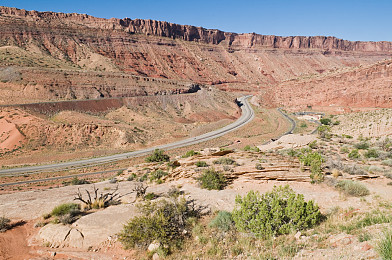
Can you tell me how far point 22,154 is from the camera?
114 feet

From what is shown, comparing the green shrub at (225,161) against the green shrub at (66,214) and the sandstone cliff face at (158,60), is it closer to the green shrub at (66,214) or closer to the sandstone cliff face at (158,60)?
the green shrub at (66,214)

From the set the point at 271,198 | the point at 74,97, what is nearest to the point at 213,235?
the point at 271,198

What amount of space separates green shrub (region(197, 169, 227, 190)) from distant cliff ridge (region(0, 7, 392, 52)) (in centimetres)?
10843

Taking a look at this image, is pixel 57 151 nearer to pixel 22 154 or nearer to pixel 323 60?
pixel 22 154

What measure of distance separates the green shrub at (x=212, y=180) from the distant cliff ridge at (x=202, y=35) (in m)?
108

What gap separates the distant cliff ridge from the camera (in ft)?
309

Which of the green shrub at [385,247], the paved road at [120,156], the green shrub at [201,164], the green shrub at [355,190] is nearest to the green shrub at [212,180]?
the green shrub at [201,164]

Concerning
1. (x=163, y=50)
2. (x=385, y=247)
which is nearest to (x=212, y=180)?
(x=385, y=247)

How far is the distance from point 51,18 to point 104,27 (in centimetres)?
2169

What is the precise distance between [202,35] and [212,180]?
136 m

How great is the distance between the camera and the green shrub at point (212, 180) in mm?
13445

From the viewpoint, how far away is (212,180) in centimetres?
1369

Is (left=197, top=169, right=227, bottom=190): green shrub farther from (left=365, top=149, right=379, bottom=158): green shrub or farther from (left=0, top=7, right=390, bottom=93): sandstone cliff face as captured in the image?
(left=0, top=7, right=390, bottom=93): sandstone cliff face

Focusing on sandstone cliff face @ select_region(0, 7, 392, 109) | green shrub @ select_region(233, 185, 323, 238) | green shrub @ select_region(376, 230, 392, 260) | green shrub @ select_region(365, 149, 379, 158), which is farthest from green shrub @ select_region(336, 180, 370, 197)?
sandstone cliff face @ select_region(0, 7, 392, 109)
